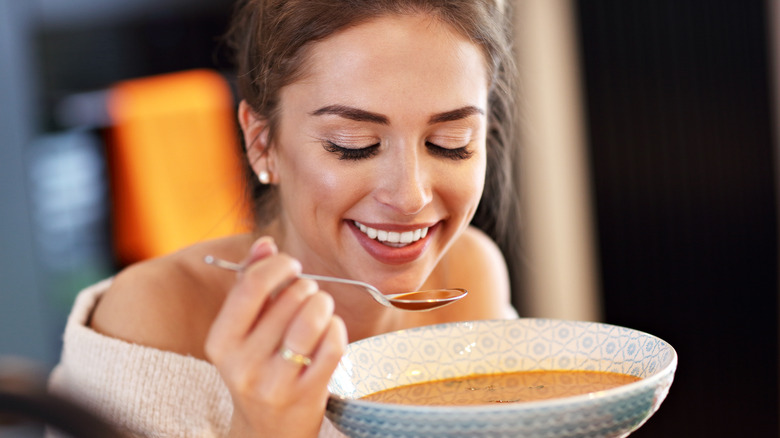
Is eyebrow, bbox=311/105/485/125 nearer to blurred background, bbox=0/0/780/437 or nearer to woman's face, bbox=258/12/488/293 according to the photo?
woman's face, bbox=258/12/488/293

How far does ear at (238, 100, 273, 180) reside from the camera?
1336 millimetres

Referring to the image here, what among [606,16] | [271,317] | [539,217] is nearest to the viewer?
[271,317]

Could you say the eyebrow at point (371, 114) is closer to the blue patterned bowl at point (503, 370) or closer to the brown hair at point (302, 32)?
the brown hair at point (302, 32)

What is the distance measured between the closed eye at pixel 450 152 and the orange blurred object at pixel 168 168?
1835 mm

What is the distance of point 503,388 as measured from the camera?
0.95m

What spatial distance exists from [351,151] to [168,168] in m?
1.98

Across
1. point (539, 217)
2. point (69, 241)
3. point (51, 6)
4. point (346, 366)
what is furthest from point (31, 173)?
point (346, 366)

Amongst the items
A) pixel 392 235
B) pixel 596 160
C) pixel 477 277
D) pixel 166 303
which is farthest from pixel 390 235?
pixel 596 160

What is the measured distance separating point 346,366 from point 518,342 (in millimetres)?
234

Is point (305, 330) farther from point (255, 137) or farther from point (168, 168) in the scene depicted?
point (168, 168)

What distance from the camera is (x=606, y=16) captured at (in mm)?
3057

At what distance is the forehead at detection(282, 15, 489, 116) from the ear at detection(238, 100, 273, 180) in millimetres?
155

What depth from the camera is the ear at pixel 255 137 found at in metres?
1.34

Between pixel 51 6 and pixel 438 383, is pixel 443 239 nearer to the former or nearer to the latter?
pixel 438 383
